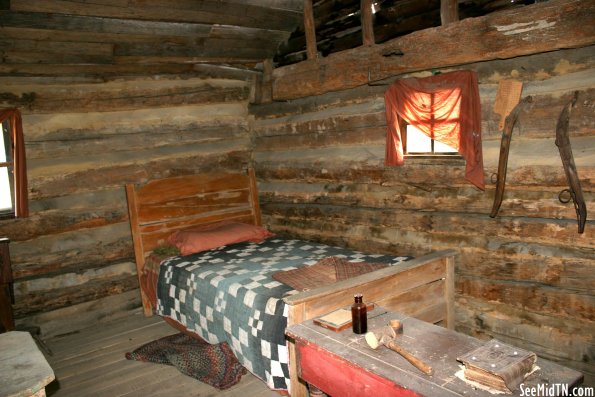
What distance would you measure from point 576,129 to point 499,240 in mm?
1169

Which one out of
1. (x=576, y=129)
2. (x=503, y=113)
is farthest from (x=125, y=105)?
(x=576, y=129)

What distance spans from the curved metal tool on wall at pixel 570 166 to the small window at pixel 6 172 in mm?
5696

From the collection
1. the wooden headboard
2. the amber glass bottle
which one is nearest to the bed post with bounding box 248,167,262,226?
the wooden headboard

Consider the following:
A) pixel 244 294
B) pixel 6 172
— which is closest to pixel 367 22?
pixel 244 294

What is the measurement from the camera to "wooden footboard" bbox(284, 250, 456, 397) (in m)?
3.56

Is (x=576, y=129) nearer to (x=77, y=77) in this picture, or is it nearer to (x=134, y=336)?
(x=134, y=336)

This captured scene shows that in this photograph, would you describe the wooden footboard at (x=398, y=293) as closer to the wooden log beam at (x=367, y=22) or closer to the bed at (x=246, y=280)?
the bed at (x=246, y=280)

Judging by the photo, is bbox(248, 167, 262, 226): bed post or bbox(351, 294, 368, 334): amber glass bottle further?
bbox(248, 167, 262, 226): bed post

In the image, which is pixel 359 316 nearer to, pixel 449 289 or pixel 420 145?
pixel 449 289

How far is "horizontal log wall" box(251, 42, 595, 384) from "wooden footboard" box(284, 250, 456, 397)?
0.99 ft

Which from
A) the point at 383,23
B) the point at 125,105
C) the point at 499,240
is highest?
the point at 383,23

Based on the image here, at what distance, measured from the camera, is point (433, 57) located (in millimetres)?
4375

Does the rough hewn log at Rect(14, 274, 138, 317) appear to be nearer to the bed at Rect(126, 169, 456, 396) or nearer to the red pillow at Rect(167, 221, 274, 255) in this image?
the bed at Rect(126, 169, 456, 396)

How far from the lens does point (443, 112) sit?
4469mm
